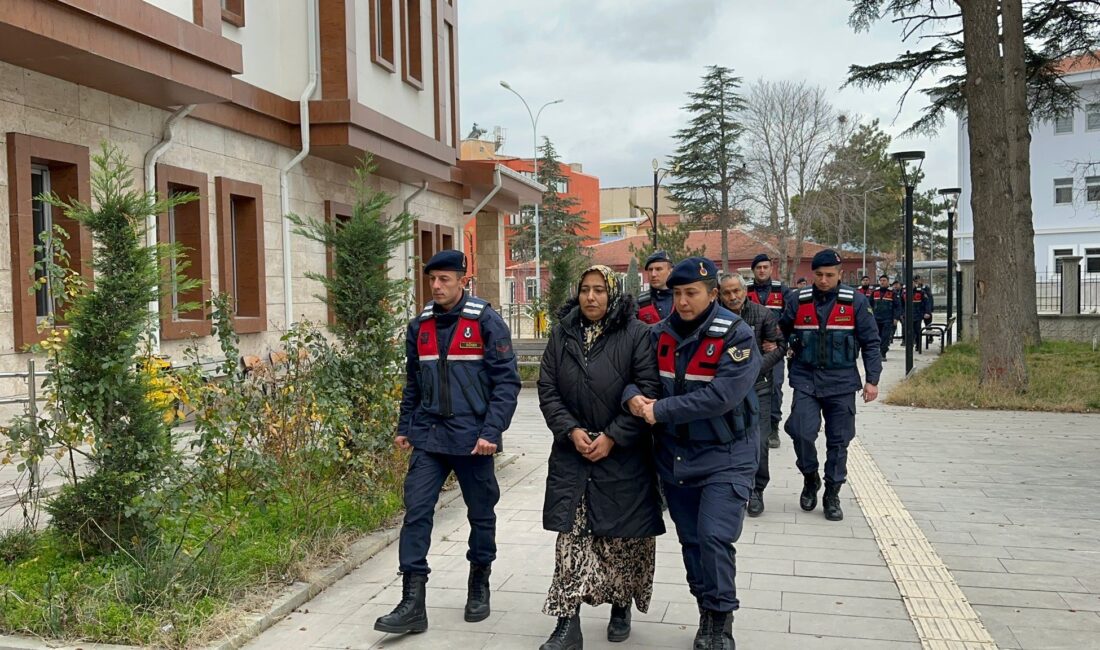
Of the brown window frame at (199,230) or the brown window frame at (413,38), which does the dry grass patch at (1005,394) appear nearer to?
the brown window frame at (199,230)

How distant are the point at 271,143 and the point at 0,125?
5344mm

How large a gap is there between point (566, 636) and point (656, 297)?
404 cm

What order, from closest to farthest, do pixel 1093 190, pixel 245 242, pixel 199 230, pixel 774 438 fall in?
pixel 774 438, pixel 199 230, pixel 245 242, pixel 1093 190

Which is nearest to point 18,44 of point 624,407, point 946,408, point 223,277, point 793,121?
point 223,277

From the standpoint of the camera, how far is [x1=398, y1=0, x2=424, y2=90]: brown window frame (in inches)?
726

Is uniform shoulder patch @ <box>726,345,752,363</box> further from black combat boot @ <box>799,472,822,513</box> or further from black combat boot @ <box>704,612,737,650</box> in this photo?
black combat boot @ <box>799,472,822,513</box>

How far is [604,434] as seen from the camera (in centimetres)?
471

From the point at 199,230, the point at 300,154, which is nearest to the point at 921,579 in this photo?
the point at 199,230

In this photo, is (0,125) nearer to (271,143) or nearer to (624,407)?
(271,143)

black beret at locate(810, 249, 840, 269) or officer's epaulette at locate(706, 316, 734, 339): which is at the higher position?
black beret at locate(810, 249, 840, 269)

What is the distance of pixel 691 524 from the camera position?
4.86 metres

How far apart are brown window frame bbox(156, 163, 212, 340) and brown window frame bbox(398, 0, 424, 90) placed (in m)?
6.72

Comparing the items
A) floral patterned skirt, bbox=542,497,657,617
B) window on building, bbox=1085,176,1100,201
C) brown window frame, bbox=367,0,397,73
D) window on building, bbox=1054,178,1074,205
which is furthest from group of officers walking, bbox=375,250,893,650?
window on building, bbox=1054,178,1074,205

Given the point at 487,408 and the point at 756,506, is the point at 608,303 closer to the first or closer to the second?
the point at 487,408
